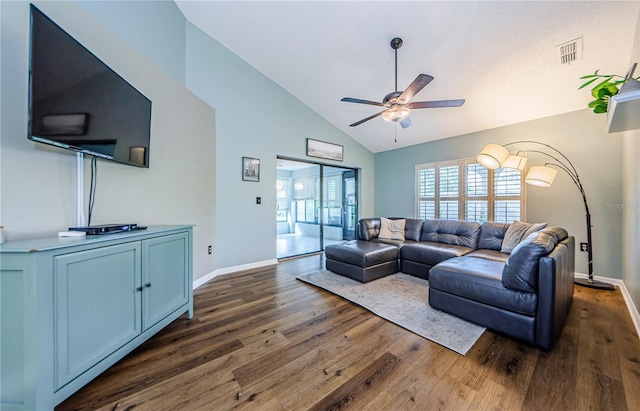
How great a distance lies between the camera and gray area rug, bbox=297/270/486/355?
1.91m

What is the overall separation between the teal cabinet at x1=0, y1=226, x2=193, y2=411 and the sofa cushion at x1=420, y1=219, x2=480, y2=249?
3.98m

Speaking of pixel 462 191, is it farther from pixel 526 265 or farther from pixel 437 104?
pixel 526 265

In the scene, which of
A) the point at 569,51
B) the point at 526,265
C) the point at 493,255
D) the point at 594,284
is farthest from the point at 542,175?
the point at 526,265

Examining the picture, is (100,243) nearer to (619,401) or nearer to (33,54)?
(33,54)

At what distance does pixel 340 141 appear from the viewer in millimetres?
5309

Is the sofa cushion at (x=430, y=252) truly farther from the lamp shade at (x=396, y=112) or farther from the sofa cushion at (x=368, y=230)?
the lamp shade at (x=396, y=112)

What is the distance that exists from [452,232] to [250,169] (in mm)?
3582

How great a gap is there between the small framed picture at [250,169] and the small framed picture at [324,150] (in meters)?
1.21

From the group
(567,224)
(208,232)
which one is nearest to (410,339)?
(208,232)

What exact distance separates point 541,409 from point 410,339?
31.3 inches

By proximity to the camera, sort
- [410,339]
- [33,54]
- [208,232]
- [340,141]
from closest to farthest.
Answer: [33,54], [410,339], [208,232], [340,141]

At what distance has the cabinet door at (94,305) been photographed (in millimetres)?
1198

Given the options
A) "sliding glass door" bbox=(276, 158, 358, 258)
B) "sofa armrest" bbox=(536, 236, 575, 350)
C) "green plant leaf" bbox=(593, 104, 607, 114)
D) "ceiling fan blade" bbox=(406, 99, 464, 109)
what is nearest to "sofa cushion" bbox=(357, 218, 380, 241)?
"sliding glass door" bbox=(276, 158, 358, 258)

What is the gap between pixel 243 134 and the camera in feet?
12.4
